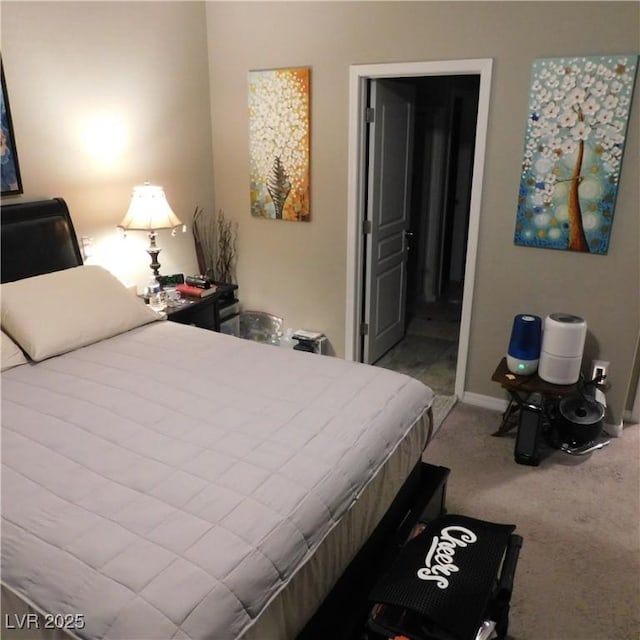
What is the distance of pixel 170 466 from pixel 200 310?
82.8 inches

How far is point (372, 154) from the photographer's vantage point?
12.5ft

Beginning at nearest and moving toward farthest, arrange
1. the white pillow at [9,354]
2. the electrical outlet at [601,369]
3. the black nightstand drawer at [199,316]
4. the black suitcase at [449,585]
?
the black suitcase at [449,585], the white pillow at [9,354], the electrical outlet at [601,369], the black nightstand drawer at [199,316]

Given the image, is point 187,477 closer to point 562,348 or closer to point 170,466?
point 170,466

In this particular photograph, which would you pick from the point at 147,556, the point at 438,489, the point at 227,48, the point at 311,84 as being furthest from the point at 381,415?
the point at 227,48

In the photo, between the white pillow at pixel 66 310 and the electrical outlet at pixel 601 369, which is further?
the electrical outlet at pixel 601 369

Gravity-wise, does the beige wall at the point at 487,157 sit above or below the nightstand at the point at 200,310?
above

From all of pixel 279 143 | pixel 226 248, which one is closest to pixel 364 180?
pixel 279 143

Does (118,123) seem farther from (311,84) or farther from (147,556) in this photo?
(147,556)

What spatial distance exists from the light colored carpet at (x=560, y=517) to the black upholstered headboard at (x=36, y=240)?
→ 2317 mm

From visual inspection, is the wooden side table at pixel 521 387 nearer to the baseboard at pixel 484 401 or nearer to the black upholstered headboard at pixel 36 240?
the baseboard at pixel 484 401

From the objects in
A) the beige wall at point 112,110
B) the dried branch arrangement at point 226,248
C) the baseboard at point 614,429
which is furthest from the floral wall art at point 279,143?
the baseboard at point 614,429

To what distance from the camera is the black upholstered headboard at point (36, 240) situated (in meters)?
2.79

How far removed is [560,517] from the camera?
8.89 feet

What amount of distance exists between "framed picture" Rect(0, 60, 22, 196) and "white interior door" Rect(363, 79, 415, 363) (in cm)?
211
